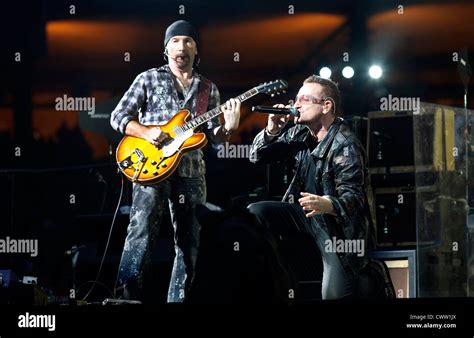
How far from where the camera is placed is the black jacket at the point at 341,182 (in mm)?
8820

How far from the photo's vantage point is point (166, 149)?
9.16m

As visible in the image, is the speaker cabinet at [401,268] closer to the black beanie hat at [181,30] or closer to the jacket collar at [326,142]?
the jacket collar at [326,142]

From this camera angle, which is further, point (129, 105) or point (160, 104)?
point (129, 105)

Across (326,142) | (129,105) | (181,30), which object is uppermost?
(181,30)

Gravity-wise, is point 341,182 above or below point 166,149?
below

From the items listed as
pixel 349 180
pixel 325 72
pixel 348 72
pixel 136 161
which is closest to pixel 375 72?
pixel 348 72

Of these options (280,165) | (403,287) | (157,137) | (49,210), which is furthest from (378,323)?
(49,210)

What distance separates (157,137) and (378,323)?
6.94 ft

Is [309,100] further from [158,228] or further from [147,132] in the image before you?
[158,228]

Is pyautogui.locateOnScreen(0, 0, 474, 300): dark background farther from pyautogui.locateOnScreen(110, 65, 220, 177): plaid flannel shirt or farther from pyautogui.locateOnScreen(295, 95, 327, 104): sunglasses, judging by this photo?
pyautogui.locateOnScreen(295, 95, 327, 104): sunglasses

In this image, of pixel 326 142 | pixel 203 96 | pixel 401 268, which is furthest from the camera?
pixel 203 96

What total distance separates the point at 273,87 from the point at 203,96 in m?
0.53

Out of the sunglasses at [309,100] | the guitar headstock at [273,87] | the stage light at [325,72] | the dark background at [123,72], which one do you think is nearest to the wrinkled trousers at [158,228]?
the dark background at [123,72]

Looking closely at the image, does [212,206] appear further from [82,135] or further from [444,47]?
[444,47]
